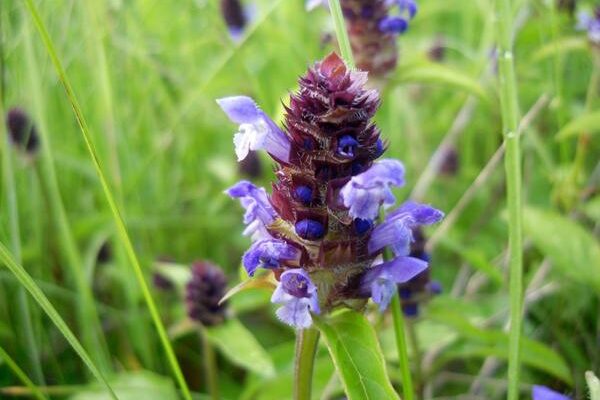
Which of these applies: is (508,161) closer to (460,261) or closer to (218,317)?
(218,317)

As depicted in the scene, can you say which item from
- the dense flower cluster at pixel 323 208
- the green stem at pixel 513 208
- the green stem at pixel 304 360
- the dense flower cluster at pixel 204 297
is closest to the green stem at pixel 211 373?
the dense flower cluster at pixel 204 297

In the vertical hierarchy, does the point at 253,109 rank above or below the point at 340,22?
below

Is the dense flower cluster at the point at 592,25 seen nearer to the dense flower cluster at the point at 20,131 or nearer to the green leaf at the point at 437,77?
the green leaf at the point at 437,77

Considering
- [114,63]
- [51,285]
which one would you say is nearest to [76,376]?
[51,285]

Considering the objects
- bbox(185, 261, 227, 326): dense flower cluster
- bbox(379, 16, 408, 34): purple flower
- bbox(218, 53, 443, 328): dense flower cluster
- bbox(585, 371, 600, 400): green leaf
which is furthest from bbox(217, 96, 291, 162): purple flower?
bbox(379, 16, 408, 34): purple flower

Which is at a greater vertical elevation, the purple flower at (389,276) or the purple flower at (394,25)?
the purple flower at (394,25)

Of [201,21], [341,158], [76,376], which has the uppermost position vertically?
[201,21]
